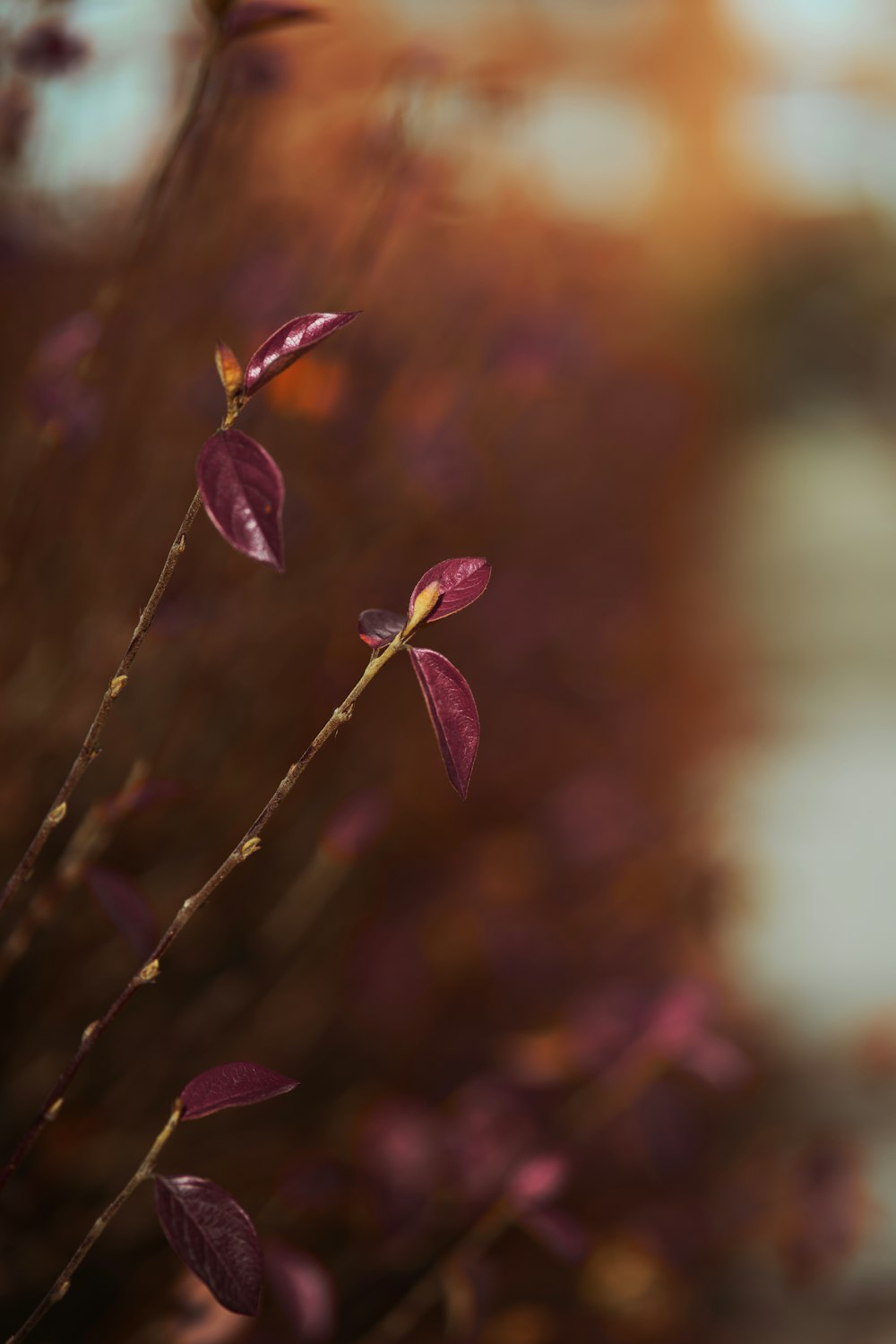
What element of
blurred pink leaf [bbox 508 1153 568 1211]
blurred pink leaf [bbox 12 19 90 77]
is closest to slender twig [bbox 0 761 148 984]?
blurred pink leaf [bbox 508 1153 568 1211]

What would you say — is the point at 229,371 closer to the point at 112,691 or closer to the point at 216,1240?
the point at 112,691

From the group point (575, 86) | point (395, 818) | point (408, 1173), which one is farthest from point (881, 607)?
point (408, 1173)

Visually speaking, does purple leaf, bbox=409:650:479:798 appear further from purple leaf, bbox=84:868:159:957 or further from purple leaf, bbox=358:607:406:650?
purple leaf, bbox=84:868:159:957

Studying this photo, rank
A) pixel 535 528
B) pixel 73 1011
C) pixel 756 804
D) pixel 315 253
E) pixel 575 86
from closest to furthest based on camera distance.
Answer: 1. pixel 73 1011
2. pixel 315 253
3. pixel 756 804
4. pixel 535 528
5. pixel 575 86

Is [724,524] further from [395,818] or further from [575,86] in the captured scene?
[395,818]

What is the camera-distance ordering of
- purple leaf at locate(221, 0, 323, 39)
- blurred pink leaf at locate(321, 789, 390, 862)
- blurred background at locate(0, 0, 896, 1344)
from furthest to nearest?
1. blurred background at locate(0, 0, 896, 1344)
2. blurred pink leaf at locate(321, 789, 390, 862)
3. purple leaf at locate(221, 0, 323, 39)

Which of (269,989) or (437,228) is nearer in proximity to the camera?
(269,989)

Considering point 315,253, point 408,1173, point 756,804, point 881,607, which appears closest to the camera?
point 408,1173
